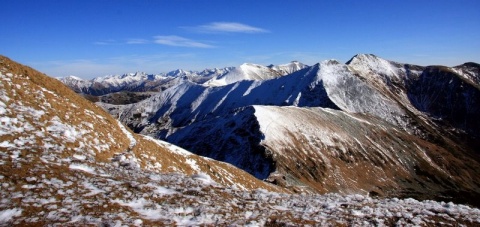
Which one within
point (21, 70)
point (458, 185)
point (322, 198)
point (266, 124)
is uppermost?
point (21, 70)

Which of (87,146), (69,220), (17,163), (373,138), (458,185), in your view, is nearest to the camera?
(69,220)

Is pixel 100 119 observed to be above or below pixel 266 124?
above

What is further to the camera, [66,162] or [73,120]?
[73,120]

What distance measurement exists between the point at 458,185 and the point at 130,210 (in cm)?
17188

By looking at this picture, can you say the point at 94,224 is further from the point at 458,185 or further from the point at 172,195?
the point at 458,185

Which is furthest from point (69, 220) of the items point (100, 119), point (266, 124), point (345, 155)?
point (345, 155)

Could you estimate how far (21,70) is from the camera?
86.1 ft

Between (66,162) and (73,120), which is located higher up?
(73,120)

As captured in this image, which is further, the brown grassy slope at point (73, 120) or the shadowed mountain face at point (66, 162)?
the brown grassy slope at point (73, 120)

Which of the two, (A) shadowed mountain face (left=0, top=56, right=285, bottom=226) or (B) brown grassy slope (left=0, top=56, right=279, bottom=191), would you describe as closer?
(A) shadowed mountain face (left=0, top=56, right=285, bottom=226)

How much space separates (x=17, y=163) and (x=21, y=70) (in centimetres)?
1433

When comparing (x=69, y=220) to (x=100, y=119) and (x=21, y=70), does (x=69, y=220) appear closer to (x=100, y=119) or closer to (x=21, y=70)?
(x=100, y=119)

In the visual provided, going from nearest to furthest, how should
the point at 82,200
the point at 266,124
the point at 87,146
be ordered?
the point at 82,200 → the point at 87,146 → the point at 266,124

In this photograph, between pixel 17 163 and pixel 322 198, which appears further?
pixel 322 198
